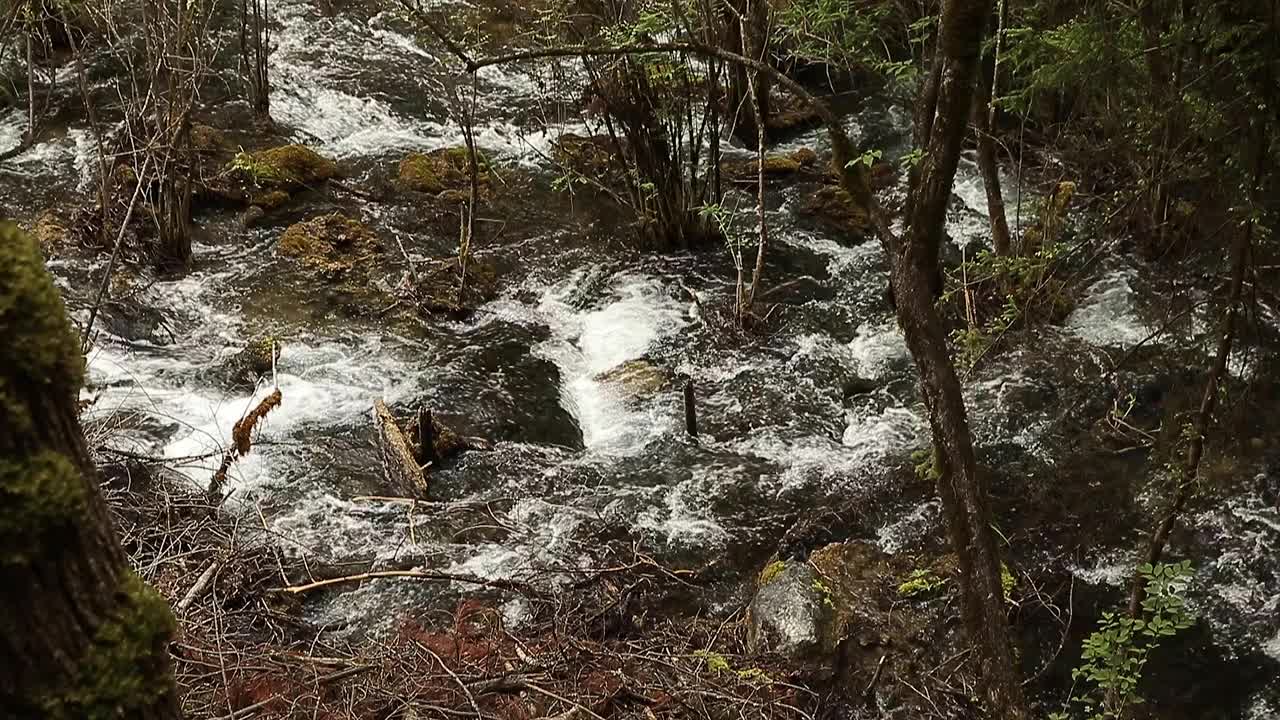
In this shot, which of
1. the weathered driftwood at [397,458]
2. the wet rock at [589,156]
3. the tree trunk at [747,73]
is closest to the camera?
the weathered driftwood at [397,458]

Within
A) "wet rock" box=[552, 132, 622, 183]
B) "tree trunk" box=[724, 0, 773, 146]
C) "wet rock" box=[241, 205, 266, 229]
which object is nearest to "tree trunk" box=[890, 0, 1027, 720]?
"tree trunk" box=[724, 0, 773, 146]

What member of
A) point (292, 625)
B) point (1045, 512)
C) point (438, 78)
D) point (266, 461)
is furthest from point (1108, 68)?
point (438, 78)

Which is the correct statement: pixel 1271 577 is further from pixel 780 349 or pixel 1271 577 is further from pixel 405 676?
pixel 405 676

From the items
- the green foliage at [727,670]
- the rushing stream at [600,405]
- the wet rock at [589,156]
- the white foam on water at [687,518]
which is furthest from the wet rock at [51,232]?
the green foliage at [727,670]

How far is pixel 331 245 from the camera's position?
22.2 ft

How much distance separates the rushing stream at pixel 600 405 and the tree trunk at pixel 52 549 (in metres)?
2.62

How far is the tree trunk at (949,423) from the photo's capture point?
2.39m

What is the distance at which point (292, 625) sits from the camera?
3.63 m

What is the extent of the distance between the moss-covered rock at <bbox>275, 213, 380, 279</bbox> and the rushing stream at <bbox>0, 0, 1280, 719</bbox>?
22cm

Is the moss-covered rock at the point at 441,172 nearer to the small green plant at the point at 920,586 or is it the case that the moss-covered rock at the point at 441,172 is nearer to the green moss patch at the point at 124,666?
the small green plant at the point at 920,586

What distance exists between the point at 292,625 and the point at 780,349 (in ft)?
10.9

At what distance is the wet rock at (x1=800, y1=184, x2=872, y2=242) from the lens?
7.04 m

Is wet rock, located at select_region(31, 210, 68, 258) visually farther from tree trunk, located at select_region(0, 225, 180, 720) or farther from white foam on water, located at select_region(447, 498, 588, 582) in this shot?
tree trunk, located at select_region(0, 225, 180, 720)

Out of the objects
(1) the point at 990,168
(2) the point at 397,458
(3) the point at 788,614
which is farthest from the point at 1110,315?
(2) the point at 397,458
